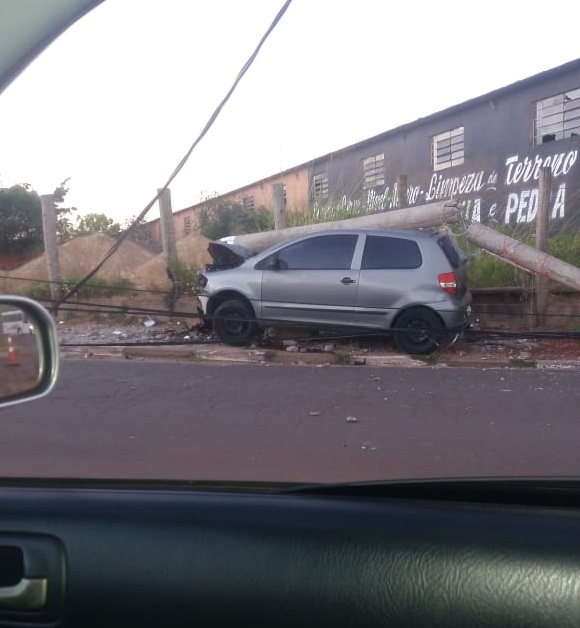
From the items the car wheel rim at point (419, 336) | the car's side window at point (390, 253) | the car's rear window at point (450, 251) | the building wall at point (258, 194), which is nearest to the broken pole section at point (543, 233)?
the car's rear window at point (450, 251)

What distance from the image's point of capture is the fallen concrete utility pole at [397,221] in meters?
11.9

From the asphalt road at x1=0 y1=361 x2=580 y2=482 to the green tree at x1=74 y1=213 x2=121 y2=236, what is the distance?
10451 mm

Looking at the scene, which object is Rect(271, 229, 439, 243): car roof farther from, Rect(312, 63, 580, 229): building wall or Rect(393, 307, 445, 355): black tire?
Rect(312, 63, 580, 229): building wall

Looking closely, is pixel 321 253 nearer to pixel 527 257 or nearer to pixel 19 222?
pixel 527 257

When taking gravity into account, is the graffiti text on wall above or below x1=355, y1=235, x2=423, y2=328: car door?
above

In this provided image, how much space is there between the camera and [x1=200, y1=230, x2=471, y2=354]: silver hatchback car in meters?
10.6

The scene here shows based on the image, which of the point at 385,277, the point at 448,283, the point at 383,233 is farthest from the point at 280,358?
the point at 448,283

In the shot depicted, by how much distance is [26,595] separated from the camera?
6.79 feet

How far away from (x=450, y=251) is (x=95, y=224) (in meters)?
12.5

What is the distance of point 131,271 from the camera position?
47.2 ft

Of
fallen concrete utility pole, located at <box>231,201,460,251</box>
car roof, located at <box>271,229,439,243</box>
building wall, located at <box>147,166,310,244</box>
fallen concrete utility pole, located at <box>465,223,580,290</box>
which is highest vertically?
building wall, located at <box>147,166,310,244</box>

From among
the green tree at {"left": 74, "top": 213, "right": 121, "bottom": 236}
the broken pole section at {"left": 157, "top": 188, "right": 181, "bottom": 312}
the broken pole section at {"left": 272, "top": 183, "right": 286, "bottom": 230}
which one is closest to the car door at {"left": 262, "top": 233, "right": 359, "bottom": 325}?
the broken pole section at {"left": 272, "top": 183, "right": 286, "bottom": 230}

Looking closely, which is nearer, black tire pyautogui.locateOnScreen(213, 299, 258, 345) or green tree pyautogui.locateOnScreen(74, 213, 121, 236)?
black tire pyautogui.locateOnScreen(213, 299, 258, 345)

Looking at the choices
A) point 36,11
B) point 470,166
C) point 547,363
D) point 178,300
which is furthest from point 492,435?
point 470,166
